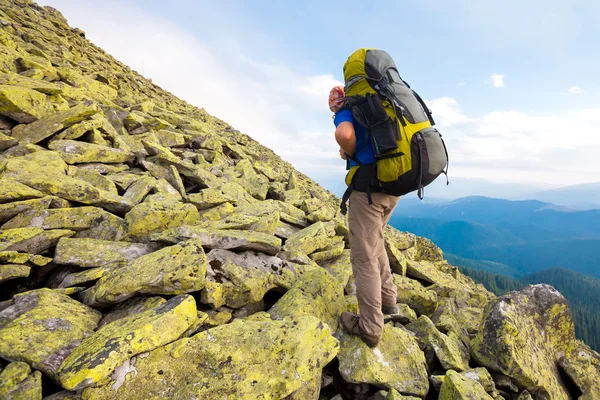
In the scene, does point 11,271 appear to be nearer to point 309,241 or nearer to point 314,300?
point 314,300

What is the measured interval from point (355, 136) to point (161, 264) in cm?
487

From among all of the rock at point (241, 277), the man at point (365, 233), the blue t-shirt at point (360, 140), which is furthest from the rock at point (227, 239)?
the blue t-shirt at point (360, 140)

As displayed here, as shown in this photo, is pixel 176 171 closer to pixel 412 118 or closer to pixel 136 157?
pixel 136 157

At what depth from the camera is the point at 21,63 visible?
669 inches

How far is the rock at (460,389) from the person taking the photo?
17.7 ft

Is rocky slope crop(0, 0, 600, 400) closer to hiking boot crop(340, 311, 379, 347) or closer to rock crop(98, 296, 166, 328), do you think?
rock crop(98, 296, 166, 328)

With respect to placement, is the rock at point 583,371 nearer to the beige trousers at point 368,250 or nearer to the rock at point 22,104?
the beige trousers at point 368,250

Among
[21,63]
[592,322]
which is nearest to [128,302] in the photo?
[21,63]

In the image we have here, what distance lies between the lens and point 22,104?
40.0ft

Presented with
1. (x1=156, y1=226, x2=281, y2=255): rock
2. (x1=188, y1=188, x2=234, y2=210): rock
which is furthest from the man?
(x1=188, y1=188, x2=234, y2=210): rock

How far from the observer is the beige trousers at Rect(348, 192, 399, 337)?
20.6 feet

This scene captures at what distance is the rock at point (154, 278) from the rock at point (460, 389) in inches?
210

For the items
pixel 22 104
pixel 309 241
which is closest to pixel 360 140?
pixel 309 241

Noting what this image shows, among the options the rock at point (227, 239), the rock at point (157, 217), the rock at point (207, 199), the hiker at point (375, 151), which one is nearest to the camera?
the hiker at point (375, 151)
